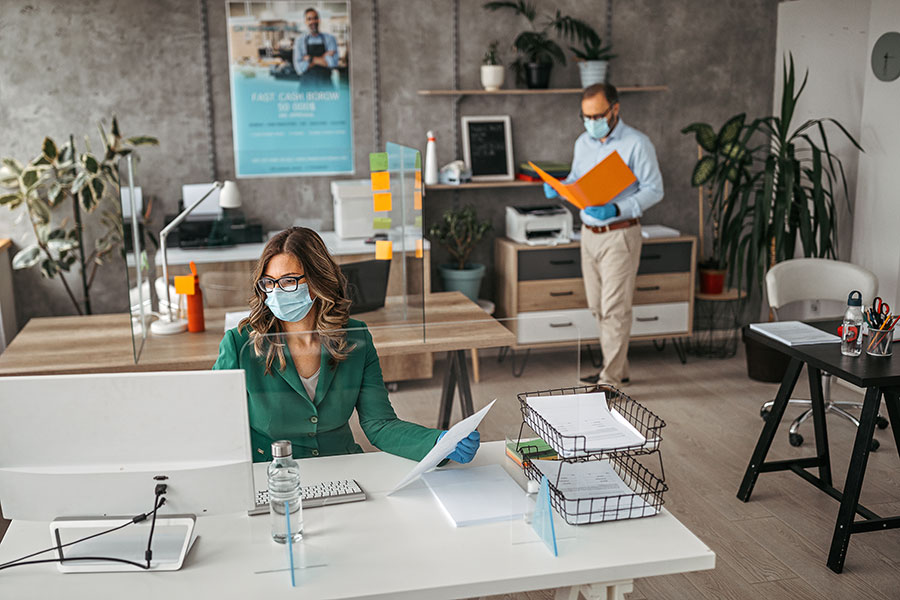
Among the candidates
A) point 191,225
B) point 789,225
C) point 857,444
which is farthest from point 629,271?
point 191,225

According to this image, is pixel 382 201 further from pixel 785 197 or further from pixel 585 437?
pixel 785 197

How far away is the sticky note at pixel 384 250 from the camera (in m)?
3.29

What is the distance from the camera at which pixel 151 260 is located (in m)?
3.34

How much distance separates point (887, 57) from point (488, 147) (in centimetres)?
218

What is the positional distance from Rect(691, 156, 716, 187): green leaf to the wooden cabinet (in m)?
0.34

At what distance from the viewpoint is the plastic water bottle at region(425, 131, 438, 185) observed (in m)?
4.95

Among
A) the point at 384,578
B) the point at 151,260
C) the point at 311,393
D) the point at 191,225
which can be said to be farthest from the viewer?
the point at 191,225

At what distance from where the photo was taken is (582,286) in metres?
5.01

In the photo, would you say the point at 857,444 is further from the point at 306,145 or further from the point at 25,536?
the point at 306,145

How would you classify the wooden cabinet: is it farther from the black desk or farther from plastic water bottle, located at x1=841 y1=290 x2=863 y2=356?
plastic water bottle, located at x1=841 y1=290 x2=863 y2=356

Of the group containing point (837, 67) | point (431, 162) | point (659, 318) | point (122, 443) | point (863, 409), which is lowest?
point (659, 318)

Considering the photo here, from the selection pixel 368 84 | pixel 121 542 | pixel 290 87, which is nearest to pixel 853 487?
pixel 121 542

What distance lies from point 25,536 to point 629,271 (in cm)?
339

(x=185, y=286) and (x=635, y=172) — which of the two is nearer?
(x=185, y=286)
